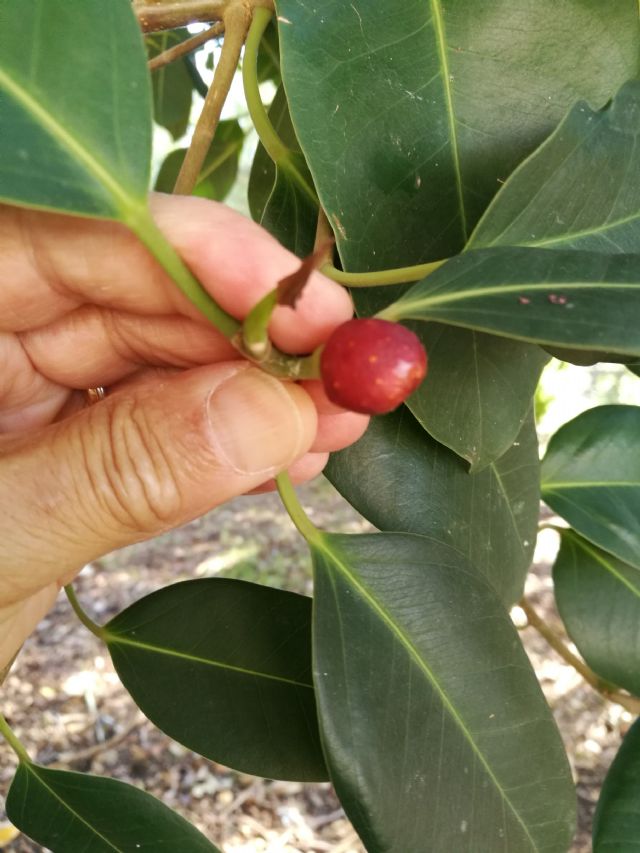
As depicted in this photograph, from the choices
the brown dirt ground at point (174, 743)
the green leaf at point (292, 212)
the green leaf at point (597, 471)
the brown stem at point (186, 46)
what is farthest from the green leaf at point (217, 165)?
the brown dirt ground at point (174, 743)

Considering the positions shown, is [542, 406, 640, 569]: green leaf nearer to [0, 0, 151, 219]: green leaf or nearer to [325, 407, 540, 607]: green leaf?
[325, 407, 540, 607]: green leaf

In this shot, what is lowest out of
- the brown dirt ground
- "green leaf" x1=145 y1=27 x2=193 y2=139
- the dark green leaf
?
the brown dirt ground

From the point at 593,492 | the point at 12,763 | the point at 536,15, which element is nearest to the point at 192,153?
the point at 536,15

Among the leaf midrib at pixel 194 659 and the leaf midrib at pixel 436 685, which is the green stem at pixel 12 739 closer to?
the leaf midrib at pixel 194 659

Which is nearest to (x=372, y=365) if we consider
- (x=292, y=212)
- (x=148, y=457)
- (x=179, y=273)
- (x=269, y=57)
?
(x=179, y=273)

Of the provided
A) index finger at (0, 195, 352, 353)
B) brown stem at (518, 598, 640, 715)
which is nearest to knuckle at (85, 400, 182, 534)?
index finger at (0, 195, 352, 353)
